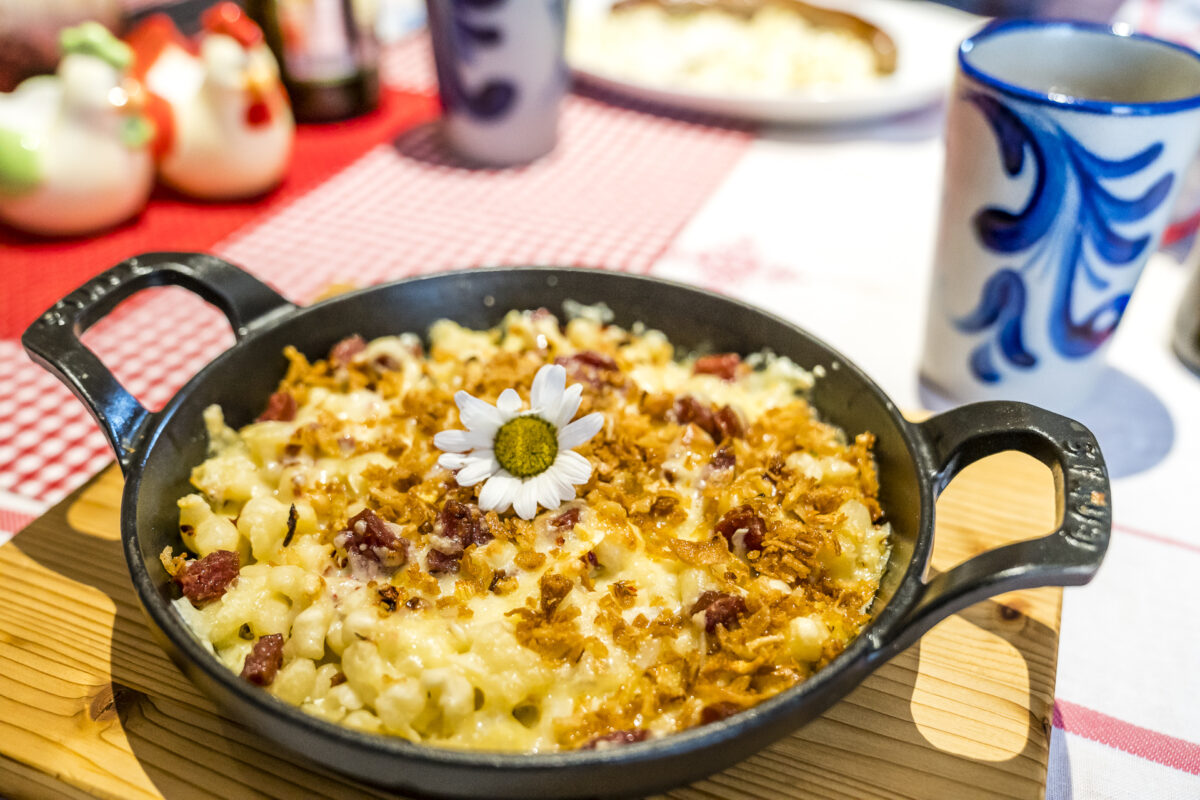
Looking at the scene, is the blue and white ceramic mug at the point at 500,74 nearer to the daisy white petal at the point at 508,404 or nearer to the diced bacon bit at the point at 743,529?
the daisy white petal at the point at 508,404

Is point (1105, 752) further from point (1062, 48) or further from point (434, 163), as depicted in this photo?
point (434, 163)

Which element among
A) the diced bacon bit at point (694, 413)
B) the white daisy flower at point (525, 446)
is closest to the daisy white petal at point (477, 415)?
the white daisy flower at point (525, 446)

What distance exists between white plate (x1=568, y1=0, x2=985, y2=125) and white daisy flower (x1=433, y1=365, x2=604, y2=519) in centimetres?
151

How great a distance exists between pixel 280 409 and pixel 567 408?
419mm

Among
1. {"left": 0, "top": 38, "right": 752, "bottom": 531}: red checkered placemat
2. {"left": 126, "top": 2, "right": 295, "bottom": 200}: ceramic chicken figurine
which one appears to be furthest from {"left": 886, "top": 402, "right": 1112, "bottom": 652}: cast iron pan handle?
{"left": 126, "top": 2, "right": 295, "bottom": 200}: ceramic chicken figurine

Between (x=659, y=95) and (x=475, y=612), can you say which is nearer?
(x=475, y=612)

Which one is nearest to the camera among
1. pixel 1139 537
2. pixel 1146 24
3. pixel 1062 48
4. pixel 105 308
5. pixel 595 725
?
pixel 595 725

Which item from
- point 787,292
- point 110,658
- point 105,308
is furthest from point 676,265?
point 110,658

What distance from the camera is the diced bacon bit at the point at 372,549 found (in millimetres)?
1012

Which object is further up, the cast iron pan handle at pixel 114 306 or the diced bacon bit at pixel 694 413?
the cast iron pan handle at pixel 114 306

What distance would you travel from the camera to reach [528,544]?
40.8 inches

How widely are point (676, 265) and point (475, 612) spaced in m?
1.16

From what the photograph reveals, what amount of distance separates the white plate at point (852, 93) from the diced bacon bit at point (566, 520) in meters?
1.60

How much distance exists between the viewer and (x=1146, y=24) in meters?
2.95
